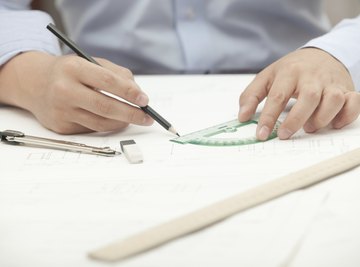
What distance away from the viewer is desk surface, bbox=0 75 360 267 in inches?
15.5

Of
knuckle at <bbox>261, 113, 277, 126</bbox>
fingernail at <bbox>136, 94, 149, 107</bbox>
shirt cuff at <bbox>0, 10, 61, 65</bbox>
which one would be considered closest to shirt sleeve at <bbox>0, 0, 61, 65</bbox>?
shirt cuff at <bbox>0, 10, 61, 65</bbox>

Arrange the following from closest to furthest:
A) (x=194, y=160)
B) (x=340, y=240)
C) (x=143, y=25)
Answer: (x=340, y=240)
(x=194, y=160)
(x=143, y=25)

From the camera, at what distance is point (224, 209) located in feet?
1.45

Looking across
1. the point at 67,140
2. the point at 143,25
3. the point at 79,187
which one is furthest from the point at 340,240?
the point at 143,25

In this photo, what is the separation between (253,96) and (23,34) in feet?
1.14

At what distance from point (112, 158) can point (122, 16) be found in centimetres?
45

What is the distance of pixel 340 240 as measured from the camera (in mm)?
406

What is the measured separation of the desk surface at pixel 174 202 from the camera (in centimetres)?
39

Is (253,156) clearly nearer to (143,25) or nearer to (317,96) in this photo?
(317,96)

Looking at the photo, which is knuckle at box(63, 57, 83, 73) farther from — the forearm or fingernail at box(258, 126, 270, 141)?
fingernail at box(258, 126, 270, 141)

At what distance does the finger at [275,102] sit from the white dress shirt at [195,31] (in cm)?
29

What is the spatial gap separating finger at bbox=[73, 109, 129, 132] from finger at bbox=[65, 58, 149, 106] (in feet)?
0.10

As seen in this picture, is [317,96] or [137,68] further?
[137,68]

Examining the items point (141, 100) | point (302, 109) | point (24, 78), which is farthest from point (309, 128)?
point (24, 78)
